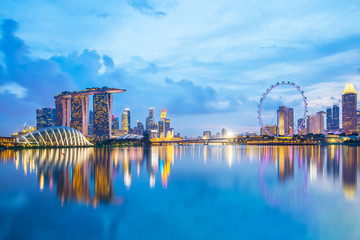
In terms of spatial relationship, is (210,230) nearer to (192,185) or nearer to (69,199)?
(69,199)

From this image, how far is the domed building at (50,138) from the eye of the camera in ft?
380

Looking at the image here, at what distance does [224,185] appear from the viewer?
A: 92.5ft

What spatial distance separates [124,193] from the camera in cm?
2297

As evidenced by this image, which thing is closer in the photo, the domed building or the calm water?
the calm water

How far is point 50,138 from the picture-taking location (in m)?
118

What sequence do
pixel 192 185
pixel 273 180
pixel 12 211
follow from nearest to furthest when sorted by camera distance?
1. pixel 12 211
2. pixel 192 185
3. pixel 273 180

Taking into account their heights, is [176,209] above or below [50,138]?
above

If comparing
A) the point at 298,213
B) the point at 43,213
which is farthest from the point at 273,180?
the point at 43,213

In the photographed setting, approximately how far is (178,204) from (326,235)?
9591mm

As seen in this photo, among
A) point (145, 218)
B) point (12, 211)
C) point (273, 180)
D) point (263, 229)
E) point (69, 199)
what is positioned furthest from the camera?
point (273, 180)

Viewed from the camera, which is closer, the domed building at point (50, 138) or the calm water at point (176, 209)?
the calm water at point (176, 209)

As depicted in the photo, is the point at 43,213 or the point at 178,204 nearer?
the point at 43,213

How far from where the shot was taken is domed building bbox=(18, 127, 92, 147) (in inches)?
4560

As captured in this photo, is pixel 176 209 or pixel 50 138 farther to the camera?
pixel 50 138
